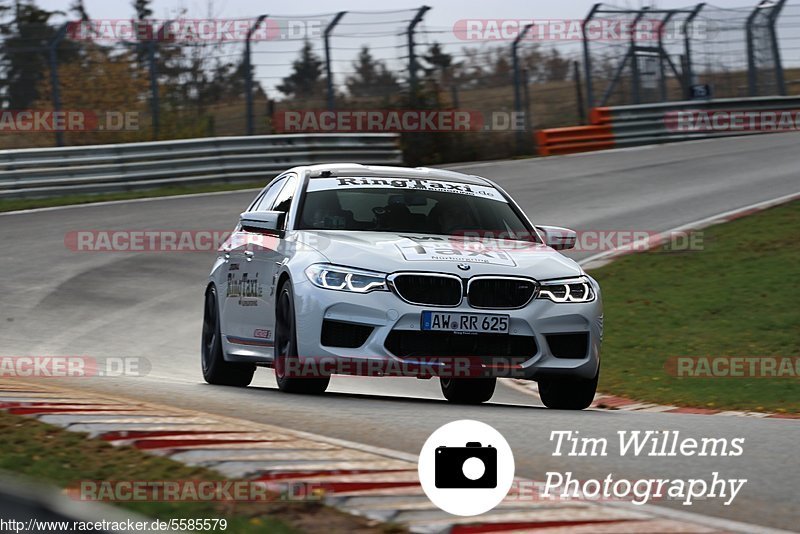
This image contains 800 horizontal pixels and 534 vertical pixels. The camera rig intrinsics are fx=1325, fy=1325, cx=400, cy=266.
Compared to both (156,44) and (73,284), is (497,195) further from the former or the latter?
(156,44)

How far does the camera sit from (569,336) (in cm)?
847

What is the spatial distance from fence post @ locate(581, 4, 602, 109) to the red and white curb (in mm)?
25968

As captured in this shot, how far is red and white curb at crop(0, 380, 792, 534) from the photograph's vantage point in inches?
178

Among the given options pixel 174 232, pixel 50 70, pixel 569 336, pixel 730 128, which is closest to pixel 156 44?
pixel 50 70

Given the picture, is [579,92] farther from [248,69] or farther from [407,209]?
[407,209]

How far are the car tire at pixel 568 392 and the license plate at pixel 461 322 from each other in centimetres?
74

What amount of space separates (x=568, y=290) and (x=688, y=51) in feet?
89.6

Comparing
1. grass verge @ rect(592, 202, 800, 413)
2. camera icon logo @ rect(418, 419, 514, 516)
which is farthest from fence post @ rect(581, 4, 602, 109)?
camera icon logo @ rect(418, 419, 514, 516)

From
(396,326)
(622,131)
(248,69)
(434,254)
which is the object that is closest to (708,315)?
(434,254)

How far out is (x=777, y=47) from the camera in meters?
35.4

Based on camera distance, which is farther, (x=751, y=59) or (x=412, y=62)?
(x=751, y=59)

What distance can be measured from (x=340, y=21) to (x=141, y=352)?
16.3 m

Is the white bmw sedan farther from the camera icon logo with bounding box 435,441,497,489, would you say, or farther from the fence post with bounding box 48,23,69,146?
the fence post with bounding box 48,23,69,146

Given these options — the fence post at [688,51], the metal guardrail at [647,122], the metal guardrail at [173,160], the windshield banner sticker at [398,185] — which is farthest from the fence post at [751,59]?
the windshield banner sticker at [398,185]
